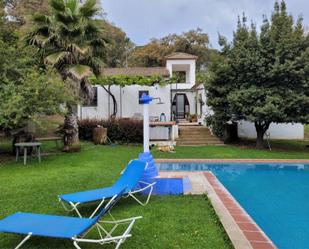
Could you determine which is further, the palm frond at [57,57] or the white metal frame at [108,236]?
the palm frond at [57,57]

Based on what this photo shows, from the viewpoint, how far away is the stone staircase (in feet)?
65.1

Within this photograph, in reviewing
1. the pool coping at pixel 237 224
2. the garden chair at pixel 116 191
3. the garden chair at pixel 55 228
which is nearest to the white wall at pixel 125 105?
the pool coping at pixel 237 224

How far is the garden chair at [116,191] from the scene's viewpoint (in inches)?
240

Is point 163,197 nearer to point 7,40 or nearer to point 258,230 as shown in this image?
point 258,230

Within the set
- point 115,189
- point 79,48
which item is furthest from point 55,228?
point 79,48

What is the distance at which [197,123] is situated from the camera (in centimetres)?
2556

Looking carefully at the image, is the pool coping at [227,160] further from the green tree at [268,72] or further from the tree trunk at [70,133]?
the tree trunk at [70,133]

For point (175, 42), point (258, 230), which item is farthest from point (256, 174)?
point (175, 42)

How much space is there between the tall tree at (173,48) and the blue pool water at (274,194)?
32.6 metres

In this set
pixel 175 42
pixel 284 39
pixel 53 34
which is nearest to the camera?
pixel 53 34

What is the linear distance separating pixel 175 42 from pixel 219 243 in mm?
41763

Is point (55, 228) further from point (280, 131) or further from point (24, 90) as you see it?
point (280, 131)

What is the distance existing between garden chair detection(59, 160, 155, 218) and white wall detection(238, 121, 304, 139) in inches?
645

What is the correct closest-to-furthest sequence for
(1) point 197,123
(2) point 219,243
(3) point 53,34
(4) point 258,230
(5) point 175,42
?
(2) point 219,243
(4) point 258,230
(3) point 53,34
(1) point 197,123
(5) point 175,42
